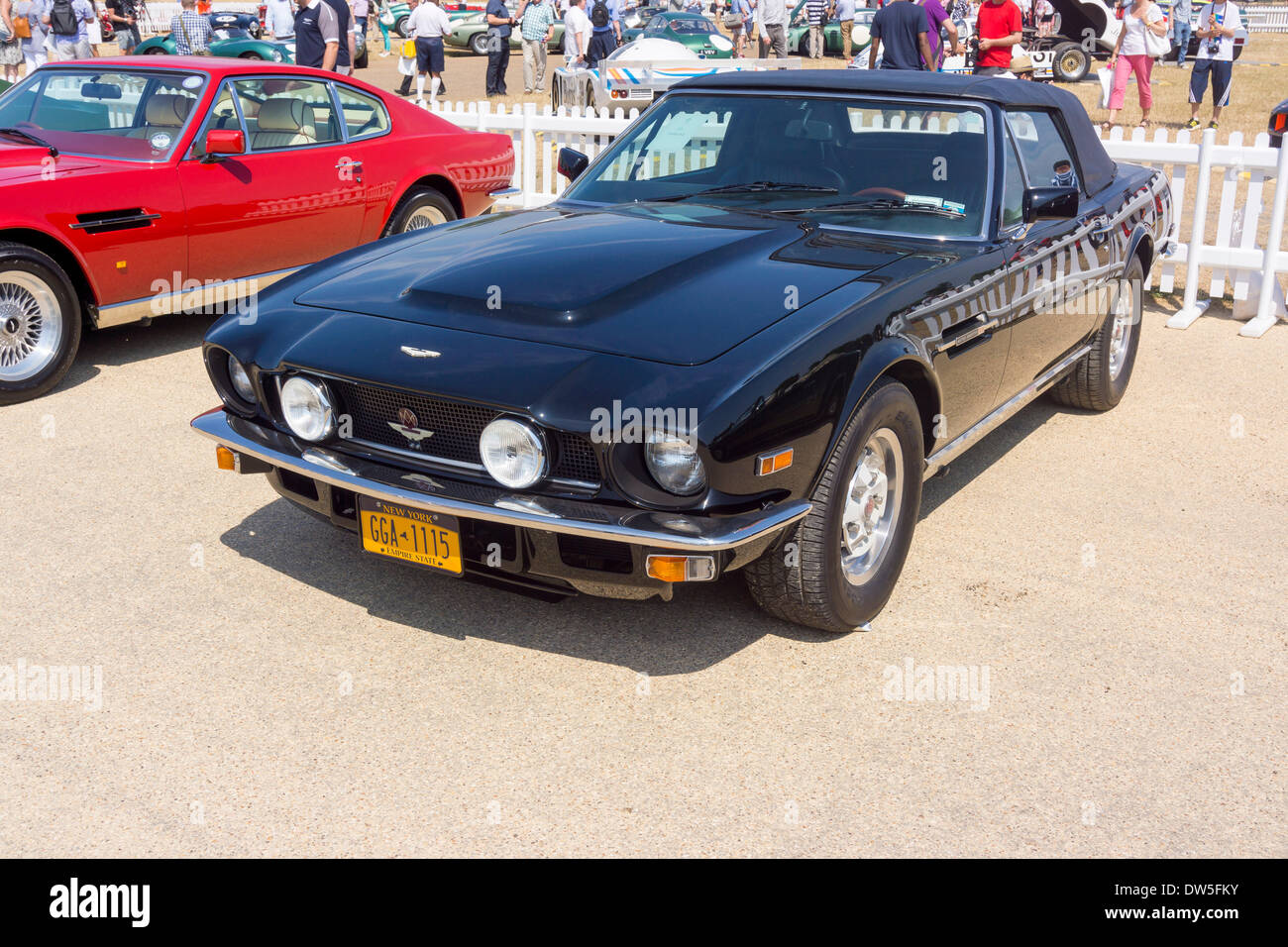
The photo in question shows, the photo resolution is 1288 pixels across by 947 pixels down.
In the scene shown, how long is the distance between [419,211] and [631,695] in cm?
537

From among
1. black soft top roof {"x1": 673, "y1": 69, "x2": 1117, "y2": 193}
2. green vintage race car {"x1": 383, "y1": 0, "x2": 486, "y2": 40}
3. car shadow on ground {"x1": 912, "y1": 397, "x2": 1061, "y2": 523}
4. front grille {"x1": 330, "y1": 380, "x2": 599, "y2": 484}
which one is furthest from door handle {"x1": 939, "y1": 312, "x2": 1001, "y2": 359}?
green vintage race car {"x1": 383, "y1": 0, "x2": 486, "y2": 40}

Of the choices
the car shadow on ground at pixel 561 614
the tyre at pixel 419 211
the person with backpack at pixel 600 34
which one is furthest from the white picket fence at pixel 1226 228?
the person with backpack at pixel 600 34

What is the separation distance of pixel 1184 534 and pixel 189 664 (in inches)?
144

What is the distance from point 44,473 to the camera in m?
5.18

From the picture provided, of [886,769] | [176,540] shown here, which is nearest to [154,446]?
[176,540]


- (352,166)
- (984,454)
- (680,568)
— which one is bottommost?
(984,454)

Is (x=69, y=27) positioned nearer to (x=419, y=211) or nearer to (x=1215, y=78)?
(x=419, y=211)

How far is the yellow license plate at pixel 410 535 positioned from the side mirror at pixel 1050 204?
8.11 ft

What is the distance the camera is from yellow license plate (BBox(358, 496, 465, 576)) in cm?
345

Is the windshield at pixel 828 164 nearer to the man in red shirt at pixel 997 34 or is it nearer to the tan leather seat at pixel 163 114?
the tan leather seat at pixel 163 114

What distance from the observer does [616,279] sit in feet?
12.2

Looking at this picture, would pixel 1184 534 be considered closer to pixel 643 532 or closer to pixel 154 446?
pixel 643 532

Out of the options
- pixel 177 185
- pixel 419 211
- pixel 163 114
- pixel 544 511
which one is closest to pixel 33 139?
pixel 163 114
